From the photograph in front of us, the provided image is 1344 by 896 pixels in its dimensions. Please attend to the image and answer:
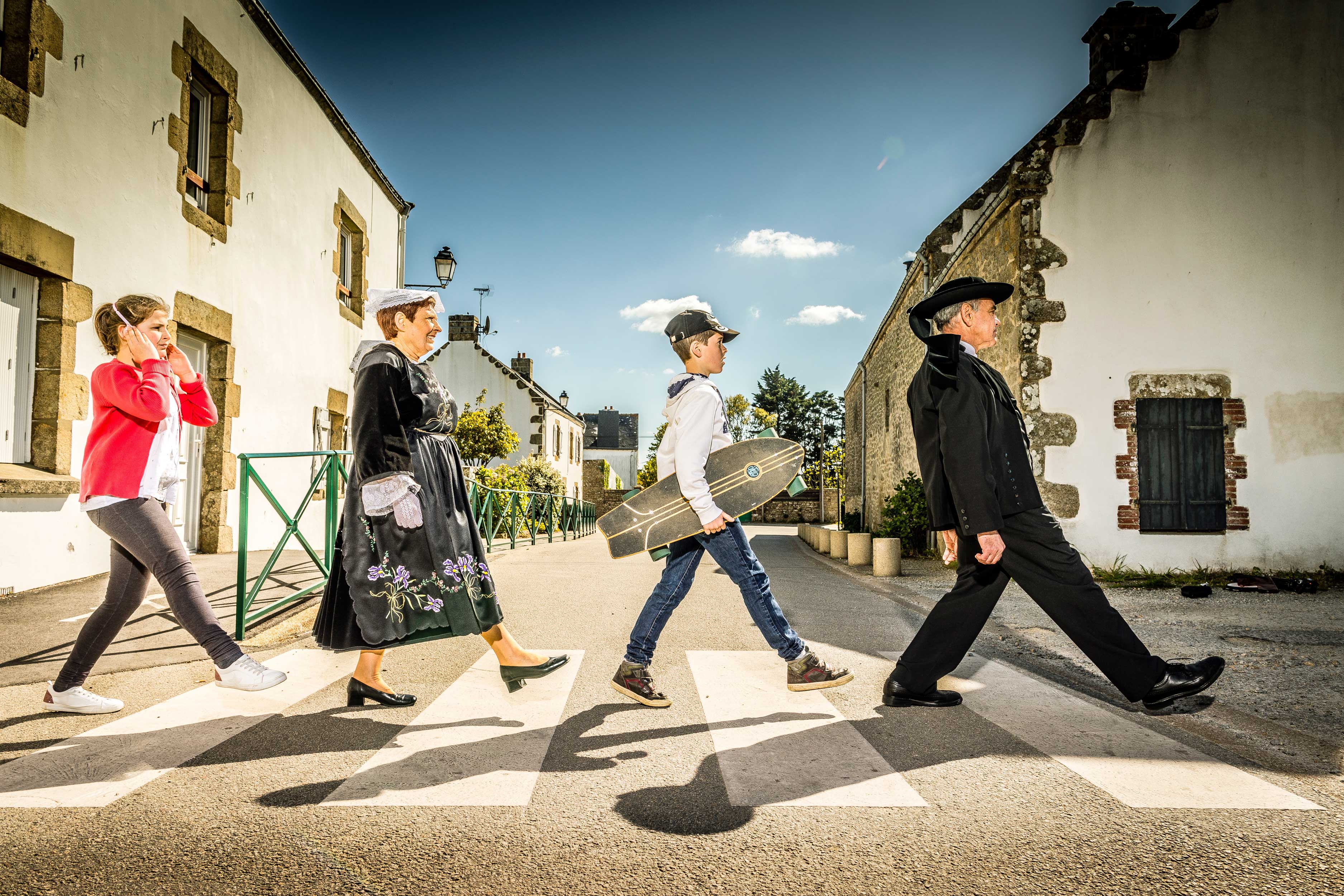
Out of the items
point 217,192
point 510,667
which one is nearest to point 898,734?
point 510,667

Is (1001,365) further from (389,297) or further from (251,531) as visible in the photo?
(251,531)

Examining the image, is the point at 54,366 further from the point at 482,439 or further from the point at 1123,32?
the point at 482,439

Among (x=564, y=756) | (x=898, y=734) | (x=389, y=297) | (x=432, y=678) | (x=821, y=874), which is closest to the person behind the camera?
(x=821, y=874)

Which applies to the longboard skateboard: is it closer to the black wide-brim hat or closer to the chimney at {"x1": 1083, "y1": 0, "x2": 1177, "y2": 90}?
the black wide-brim hat

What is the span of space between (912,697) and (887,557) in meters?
7.23

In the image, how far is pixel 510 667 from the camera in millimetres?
3529

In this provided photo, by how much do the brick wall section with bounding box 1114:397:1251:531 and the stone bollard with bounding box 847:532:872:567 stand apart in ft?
11.6

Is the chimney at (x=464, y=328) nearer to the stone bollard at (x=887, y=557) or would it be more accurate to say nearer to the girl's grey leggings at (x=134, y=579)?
the stone bollard at (x=887, y=557)

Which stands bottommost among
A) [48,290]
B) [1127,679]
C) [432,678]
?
[432,678]

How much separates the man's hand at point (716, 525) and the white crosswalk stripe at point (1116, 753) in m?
1.40

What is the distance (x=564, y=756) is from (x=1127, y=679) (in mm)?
2319

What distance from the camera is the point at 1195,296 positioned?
980cm

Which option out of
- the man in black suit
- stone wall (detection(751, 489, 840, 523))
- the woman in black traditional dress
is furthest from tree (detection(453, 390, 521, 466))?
the man in black suit

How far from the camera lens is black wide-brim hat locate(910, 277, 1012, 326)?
11.6 feet
